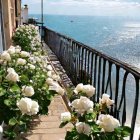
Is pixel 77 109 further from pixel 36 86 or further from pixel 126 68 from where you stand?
pixel 36 86

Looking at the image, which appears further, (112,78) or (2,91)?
(112,78)

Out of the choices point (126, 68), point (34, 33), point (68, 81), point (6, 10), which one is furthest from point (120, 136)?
point (34, 33)

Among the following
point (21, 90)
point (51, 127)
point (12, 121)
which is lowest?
point (51, 127)

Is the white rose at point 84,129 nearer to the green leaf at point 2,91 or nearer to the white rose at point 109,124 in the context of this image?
the white rose at point 109,124

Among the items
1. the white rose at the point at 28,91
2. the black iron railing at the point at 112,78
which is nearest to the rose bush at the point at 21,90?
the white rose at the point at 28,91

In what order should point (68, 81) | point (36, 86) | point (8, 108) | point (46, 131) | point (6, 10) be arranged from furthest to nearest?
point (6, 10), point (68, 81), point (46, 131), point (36, 86), point (8, 108)

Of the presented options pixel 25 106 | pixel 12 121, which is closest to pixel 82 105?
pixel 25 106

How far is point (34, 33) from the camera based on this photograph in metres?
9.77

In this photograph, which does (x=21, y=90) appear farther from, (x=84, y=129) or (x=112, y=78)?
(x=112, y=78)

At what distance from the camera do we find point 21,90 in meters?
2.95

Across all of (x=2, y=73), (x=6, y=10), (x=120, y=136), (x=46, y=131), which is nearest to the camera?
(x=120, y=136)

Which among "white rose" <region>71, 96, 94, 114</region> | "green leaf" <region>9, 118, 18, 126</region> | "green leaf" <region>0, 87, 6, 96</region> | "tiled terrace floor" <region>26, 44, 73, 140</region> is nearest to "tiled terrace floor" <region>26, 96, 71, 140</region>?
Answer: "tiled terrace floor" <region>26, 44, 73, 140</region>

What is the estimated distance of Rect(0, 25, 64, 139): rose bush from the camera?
2578 mm

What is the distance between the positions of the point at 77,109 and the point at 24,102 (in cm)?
38
